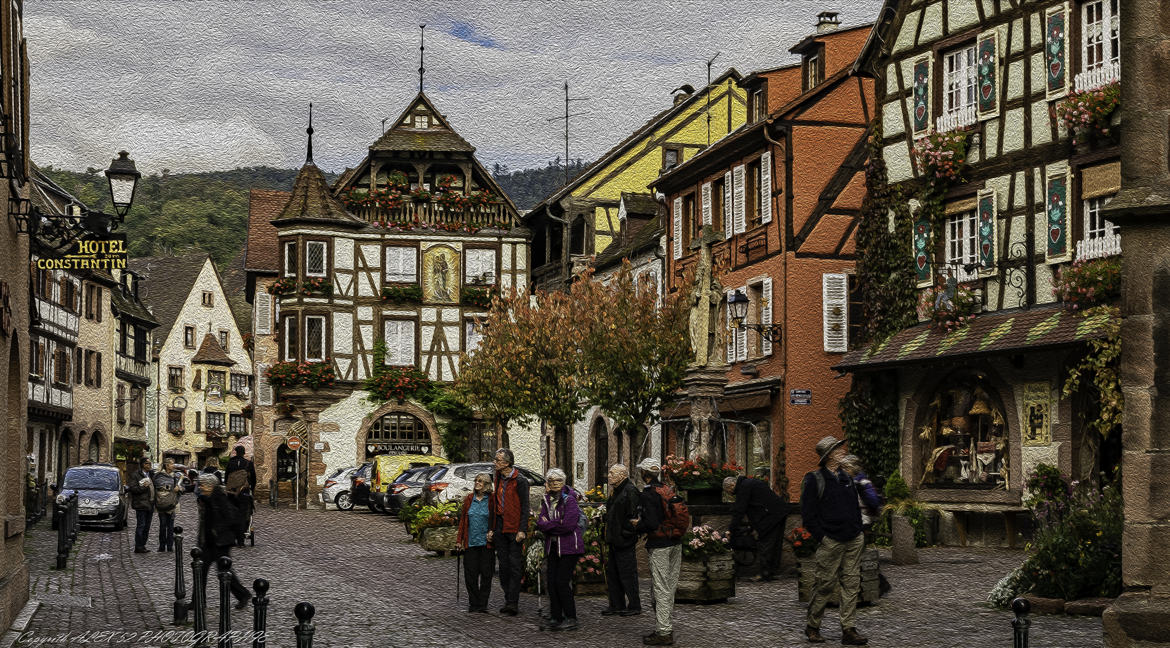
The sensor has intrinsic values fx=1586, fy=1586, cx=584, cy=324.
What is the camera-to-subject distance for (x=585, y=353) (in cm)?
3488

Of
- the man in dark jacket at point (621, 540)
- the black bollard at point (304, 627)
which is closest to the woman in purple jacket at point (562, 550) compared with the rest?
the man in dark jacket at point (621, 540)

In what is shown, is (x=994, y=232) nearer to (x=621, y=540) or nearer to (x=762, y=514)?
(x=762, y=514)

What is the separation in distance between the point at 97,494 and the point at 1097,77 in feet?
74.4

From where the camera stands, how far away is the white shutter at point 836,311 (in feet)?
109

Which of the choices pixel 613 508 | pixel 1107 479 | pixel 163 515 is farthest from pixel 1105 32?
pixel 163 515

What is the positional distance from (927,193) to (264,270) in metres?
40.1

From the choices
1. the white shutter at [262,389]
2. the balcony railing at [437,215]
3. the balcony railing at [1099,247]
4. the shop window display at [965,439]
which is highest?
the balcony railing at [437,215]

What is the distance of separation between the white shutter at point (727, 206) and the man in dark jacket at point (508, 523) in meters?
19.8

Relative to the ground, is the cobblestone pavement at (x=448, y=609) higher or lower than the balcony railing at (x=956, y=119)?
lower

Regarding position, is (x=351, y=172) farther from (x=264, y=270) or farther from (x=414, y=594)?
(x=414, y=594)

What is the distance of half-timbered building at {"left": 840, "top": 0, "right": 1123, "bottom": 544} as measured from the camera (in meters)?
24.3

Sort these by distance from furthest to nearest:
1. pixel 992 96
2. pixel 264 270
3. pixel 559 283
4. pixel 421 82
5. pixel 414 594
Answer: pixel 264 270 < pixel 421 82 < pixel 559 283 < pixel 992 96 < pixel 414 594

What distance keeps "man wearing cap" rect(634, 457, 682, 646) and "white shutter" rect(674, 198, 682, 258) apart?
24082mm

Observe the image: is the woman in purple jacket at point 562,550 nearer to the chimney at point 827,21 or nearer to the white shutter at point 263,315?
the chimney at point 827,21
